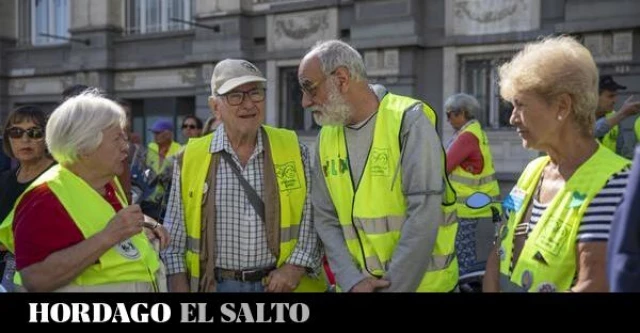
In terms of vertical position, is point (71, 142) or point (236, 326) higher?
point (71, 142)

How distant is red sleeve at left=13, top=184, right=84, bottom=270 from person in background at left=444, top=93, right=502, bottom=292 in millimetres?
3338

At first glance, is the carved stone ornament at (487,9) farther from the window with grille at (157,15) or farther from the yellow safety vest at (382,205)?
the yellow safety vest at (382,205)

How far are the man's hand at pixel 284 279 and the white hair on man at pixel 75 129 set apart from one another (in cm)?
107

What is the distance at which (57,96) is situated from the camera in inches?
786

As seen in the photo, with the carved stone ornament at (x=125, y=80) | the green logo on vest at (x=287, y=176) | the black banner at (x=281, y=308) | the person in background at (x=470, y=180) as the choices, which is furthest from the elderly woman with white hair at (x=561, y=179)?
the carved stone ornament at (x=125, y=80)

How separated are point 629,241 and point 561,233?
1.88ft

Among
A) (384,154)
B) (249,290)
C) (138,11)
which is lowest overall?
(249,290)

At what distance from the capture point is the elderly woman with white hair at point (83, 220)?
271 centimetres

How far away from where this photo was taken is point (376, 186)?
10.4 ft

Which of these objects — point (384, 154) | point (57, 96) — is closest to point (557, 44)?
point (384, 154)

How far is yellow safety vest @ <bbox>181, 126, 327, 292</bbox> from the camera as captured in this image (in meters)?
3.52

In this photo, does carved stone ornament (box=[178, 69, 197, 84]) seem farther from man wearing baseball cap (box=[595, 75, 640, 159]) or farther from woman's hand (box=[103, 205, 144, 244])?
woman's hand (box=[103, 205, 144, 244])

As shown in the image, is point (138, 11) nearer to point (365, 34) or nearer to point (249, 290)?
point (365, 34)

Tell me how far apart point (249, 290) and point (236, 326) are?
0.76 m
